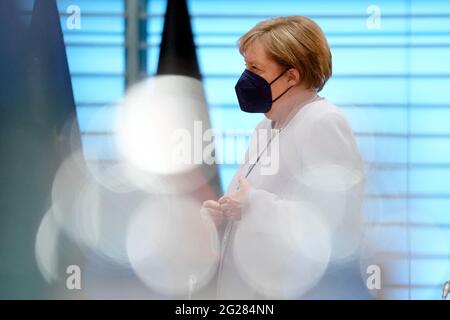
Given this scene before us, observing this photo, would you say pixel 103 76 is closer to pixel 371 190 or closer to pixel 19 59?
pixel 19 59

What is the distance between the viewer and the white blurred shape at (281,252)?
2055 mm

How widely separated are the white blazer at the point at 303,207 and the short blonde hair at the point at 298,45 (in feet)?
0.26

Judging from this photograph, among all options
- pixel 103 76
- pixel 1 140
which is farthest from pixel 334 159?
pixel 1 140

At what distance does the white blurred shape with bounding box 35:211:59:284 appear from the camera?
83.4 inches

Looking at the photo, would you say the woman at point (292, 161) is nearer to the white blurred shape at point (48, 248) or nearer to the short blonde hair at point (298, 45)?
the short blonde hair at point (298, 45)

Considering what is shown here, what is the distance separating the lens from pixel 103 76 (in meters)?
2.15

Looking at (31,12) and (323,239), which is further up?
(31,12)

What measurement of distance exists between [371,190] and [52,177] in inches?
32.6

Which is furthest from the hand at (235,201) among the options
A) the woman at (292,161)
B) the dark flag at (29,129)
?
the dark flag at (29,129)

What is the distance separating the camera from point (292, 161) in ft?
6.73

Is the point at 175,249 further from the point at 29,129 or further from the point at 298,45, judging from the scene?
the point at 298,45

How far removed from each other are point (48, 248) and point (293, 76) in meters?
A: 0.77

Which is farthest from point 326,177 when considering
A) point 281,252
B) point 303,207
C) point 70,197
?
point 70,197
